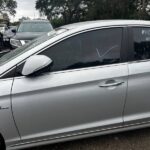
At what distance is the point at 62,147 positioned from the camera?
14.4 feet

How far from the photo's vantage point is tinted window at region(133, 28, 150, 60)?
4.14 metres

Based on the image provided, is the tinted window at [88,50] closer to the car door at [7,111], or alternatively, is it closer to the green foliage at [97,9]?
the car door at [7,111]

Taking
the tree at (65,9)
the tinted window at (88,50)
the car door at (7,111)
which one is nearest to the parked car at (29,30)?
the tinted window at (88,50)

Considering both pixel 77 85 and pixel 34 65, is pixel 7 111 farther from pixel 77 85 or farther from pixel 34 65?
pixel 77 85

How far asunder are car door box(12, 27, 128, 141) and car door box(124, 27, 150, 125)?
0.09 metres

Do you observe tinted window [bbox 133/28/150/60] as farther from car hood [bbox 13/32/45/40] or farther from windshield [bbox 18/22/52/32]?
windshield [bbox 18/22/52/32]

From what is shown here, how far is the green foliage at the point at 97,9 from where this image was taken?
44.4 meters

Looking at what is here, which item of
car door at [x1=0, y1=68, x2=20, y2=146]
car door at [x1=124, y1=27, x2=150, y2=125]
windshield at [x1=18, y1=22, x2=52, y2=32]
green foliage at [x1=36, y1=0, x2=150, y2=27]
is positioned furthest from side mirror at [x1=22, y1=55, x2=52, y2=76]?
green foliage at [x1=36, y1=0, x2=150, y2=27]

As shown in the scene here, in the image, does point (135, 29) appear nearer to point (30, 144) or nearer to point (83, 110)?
point (83, 110)

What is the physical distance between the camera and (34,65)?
3.66 m

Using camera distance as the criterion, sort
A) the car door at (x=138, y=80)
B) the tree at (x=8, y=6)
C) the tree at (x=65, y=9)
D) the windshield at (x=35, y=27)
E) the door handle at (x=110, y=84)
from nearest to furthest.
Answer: the door handle at (x=110, y=84) < the car door at (x=138, y=80) < the windshield at (x=35, y=27) < the tree at (x=65, y=9) < the tree at (x=8, y=6)

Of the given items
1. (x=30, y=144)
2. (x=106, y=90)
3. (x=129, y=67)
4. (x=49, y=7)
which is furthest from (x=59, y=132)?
(x=49, y=7)

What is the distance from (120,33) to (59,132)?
1.36m

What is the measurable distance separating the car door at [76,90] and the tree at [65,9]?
6013 cm
